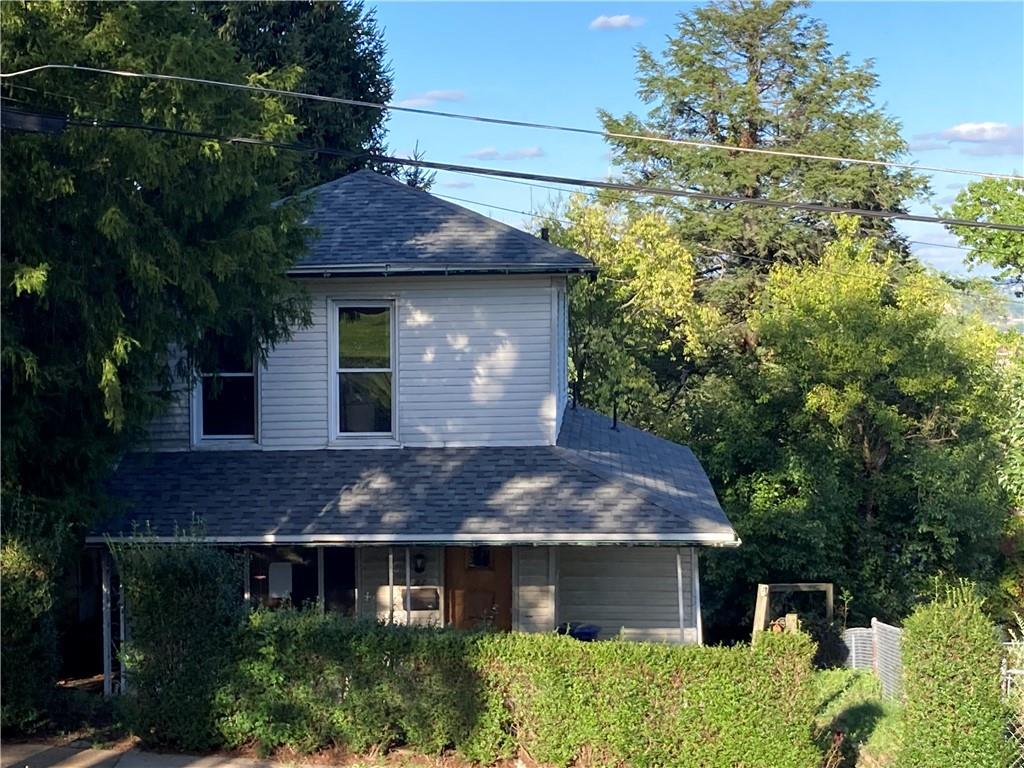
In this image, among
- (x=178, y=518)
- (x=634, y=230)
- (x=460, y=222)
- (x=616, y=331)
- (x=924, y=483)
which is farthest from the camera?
(x=634, y=230)

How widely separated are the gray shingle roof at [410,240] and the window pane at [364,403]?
1.53 m

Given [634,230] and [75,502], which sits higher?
[634,230]

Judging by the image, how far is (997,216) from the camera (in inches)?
869

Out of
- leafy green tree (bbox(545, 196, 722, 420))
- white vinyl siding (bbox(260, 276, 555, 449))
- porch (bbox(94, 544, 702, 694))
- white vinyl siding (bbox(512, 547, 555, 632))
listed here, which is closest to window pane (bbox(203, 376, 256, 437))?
white vinyl siding (bbox(260, 276, 555, 449))

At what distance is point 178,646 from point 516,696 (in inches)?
126

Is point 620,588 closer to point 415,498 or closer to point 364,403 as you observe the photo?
point 415,498

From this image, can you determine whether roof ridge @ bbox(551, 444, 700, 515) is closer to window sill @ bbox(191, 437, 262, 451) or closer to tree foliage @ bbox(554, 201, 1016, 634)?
window sill @ bbox(191, 437, 262, 451)

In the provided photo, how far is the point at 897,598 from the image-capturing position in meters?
23.7

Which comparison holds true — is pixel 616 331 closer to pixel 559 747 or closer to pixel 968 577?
pixel 968 577

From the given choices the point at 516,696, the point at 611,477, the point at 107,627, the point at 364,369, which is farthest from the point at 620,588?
the point at 107,627

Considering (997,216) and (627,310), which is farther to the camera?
(627,310)

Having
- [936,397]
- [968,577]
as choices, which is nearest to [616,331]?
[936,397]

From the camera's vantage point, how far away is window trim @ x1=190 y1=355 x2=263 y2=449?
51.9 feet

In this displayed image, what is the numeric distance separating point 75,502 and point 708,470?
14345 millimetres
